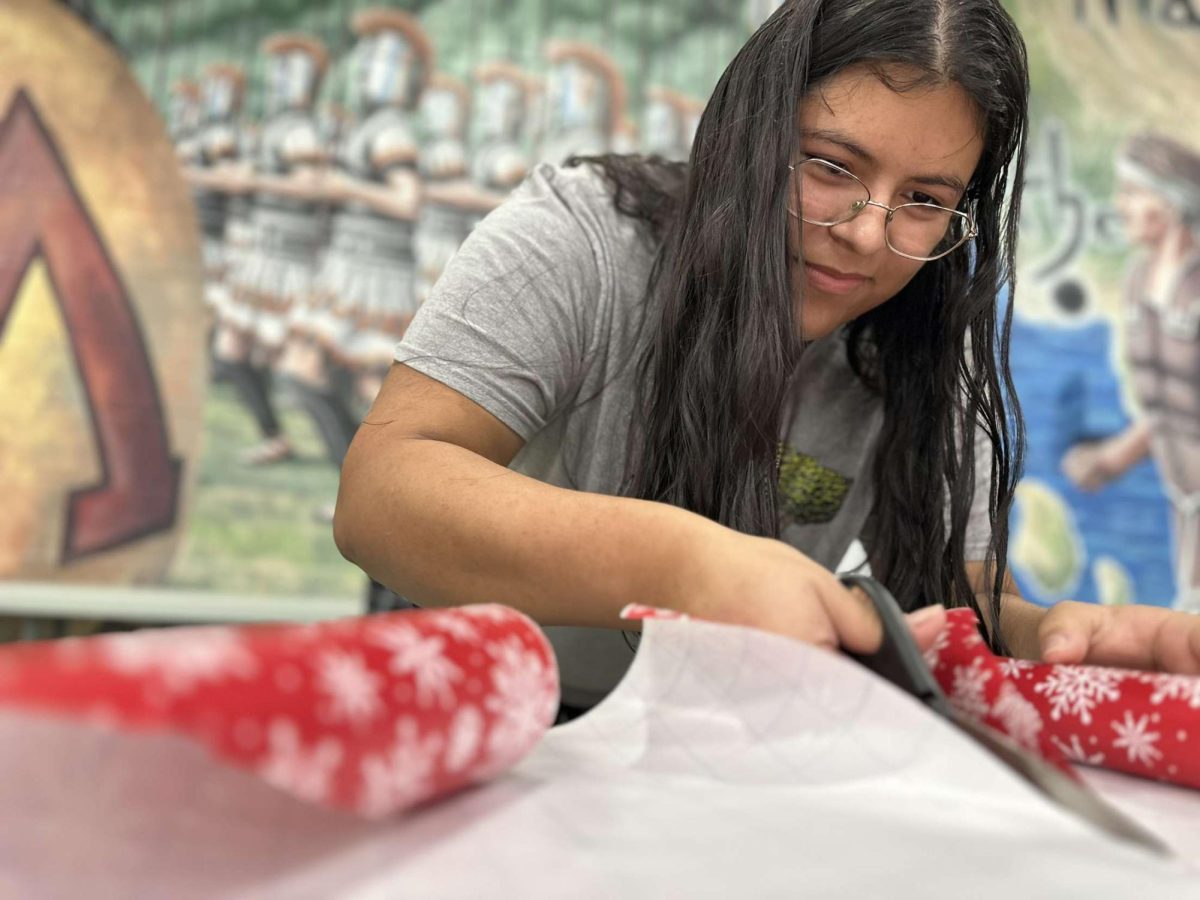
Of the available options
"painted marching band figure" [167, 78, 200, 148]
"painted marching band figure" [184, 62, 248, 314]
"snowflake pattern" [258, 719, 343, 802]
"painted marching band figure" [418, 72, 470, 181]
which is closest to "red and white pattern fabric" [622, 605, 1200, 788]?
"snowflake pattern" [258, 719, 343, 802]

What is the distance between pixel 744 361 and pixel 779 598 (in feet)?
1.24

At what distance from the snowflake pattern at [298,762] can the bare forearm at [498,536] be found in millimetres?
305

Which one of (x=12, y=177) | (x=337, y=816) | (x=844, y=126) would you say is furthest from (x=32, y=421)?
(x=337, y=816)

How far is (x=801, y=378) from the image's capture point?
1.20 m

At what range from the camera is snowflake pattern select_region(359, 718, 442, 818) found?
386 millimetres

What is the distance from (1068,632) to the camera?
748mm

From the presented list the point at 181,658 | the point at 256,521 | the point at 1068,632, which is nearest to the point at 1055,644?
the point at 1068,632

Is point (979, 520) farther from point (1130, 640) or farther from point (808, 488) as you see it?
point (1130, 640)

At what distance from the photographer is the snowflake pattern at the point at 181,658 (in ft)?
1.02

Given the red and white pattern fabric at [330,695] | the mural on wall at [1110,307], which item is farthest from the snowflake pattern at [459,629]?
the mural on wall at [1110,307]

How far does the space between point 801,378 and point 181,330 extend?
2.55 metres

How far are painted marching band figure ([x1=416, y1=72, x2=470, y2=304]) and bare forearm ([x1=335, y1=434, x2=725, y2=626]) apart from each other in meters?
2.50

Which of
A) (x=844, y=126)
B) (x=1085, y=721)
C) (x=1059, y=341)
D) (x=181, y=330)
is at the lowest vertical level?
(x=181, y=330)

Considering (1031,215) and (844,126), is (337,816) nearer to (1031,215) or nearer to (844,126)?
(844,126)
